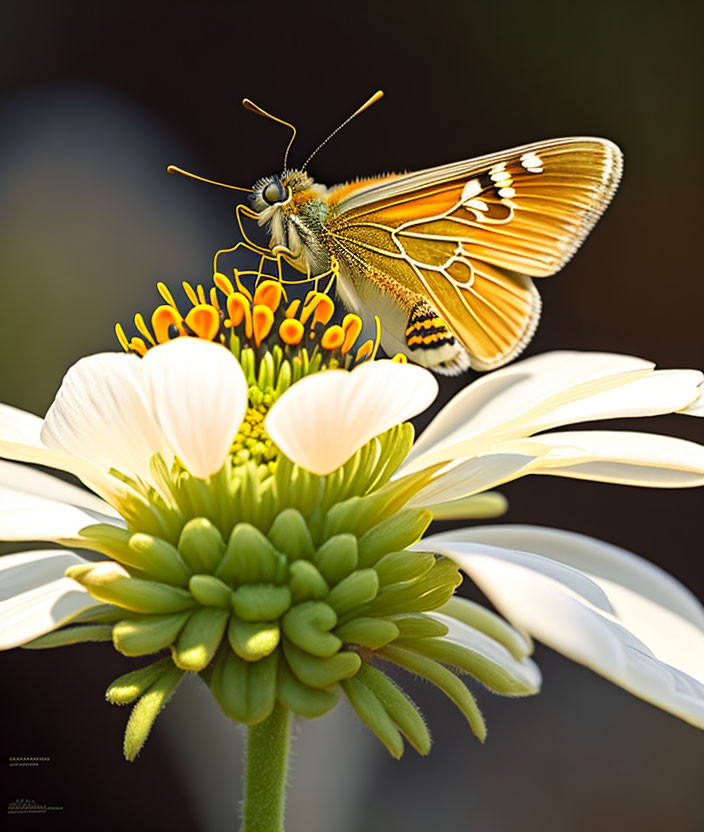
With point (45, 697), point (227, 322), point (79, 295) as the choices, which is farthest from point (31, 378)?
point (227, 322)

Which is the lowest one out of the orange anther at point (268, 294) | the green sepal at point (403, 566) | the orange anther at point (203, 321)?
the green sepal at point (403, 566)

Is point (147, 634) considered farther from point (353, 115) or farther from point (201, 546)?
point (353, 115)

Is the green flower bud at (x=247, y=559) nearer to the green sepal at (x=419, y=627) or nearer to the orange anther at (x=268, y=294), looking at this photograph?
the green sepal at (x=419, y=627)

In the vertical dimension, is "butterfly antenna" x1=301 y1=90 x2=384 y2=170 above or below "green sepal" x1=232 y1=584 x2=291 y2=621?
above

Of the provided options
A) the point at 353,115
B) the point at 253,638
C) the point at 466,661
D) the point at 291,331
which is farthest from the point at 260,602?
the point at 353,115

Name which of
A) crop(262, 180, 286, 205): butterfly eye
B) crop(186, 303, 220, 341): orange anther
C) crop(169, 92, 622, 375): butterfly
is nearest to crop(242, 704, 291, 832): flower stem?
crop(186, 303, 220, 341): orange anther

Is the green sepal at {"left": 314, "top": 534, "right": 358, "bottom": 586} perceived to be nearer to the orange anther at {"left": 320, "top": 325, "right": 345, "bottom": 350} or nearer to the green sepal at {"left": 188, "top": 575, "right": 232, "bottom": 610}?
the green sepal at {"left": 188, "top": 575, "right": 232, "bottom": 610}

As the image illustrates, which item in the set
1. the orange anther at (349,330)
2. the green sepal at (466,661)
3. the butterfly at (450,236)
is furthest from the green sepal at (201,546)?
the butterfly at (450,236)
